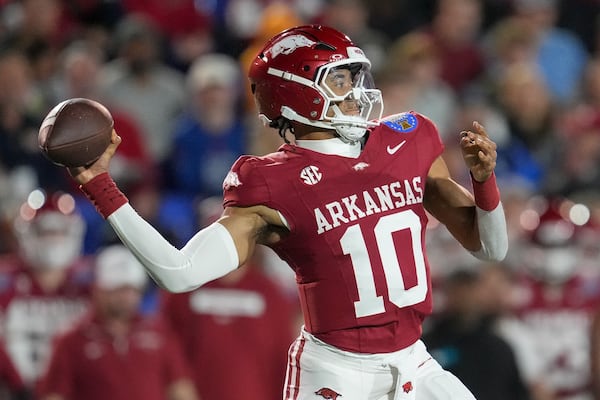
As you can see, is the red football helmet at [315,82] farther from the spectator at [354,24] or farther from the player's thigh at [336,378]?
the spectator at [354,24]

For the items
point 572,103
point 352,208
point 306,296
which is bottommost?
point 572,103

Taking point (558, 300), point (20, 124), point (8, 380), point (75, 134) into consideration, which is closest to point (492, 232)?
point (75, 134)

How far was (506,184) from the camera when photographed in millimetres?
8812

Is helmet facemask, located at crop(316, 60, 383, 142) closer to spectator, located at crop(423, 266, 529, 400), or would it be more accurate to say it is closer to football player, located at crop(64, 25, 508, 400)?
football player, located at crop(64, 25, 508, 400)

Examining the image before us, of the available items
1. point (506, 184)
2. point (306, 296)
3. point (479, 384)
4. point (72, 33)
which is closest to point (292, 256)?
point (306, 296)

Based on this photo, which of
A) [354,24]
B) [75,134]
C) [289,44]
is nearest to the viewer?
[75,134]

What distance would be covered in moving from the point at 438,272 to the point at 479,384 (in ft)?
3.30

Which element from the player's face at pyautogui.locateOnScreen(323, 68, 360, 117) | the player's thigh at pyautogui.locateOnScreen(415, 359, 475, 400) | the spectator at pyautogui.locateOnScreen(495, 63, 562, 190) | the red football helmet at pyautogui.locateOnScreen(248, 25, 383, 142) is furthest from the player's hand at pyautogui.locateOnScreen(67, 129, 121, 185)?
the spectator at pyautogui.locateOnScreen(495, 63, 562, 190)

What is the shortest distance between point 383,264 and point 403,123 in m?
0.53

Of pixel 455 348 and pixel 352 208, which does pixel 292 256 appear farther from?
pixel 455 348

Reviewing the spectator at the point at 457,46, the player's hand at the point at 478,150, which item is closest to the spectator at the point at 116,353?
the player's hand at the point at 478,150

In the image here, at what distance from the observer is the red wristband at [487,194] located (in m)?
4.59

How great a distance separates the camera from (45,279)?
773 centimetres

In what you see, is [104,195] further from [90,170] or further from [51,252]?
[51,252]
